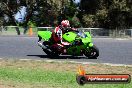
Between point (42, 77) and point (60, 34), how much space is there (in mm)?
6612

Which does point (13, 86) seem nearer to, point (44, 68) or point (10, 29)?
point (44, 68)

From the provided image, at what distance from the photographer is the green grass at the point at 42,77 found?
10.3 m

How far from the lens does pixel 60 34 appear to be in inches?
711

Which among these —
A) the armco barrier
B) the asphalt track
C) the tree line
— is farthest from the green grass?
the tree line

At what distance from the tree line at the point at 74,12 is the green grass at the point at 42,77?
43.2 m

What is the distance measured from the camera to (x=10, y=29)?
155 feet

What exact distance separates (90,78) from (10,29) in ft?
135

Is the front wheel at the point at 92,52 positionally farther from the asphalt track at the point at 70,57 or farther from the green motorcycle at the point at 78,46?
the asphalt track at the point at 70,57

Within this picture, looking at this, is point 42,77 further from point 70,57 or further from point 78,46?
point 70,57

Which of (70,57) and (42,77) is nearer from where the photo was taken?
(42,77)

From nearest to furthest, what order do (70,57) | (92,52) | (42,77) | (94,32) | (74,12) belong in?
(42,77) → (92,52) → (70,57) → (94,32) → (74,12)

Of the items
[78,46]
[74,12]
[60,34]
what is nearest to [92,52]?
[78,46]

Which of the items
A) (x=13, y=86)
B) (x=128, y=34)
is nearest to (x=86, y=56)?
(x=13, y=86)

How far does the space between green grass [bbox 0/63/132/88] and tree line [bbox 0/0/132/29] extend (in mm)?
43181
